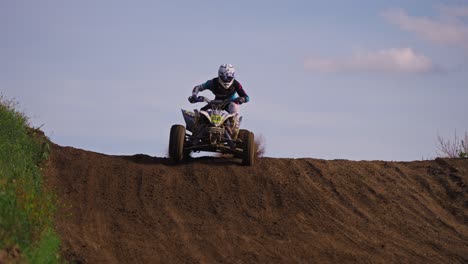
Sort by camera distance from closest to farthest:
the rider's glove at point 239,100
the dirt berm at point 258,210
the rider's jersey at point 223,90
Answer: the dirt berm at point 258,210, the rider's glove at point 239,100, the rider's jersey at point 223,90

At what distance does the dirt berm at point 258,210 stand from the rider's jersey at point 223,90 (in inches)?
61.2

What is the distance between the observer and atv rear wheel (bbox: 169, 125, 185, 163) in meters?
19.8

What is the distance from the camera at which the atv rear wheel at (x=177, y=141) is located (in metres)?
19.8

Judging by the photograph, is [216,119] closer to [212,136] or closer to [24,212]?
[212,136]

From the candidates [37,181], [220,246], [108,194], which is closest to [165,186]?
[108,194]

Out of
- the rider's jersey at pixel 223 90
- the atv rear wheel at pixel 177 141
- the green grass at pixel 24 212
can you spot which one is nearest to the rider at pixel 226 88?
the rider's jersey at pixel 223 90

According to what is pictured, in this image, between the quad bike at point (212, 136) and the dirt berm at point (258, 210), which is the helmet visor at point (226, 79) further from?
the dirt berm at point (258, 210)

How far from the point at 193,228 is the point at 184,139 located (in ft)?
15.5

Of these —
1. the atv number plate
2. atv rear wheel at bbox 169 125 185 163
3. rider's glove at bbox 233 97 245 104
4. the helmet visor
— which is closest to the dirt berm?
atv rear wheel at bbox 169 125 185 163

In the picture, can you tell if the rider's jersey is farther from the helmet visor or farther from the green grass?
the green grass

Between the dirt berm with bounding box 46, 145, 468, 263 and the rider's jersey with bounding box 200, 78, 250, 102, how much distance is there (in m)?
1.55

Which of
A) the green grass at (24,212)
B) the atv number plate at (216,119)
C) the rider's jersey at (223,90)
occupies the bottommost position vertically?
the green grass at (24,212)

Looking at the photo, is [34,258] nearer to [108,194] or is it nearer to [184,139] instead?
[108,194]

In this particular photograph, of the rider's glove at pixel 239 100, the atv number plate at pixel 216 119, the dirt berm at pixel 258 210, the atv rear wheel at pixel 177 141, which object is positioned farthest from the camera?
the rider's glove at pixel 239 100
